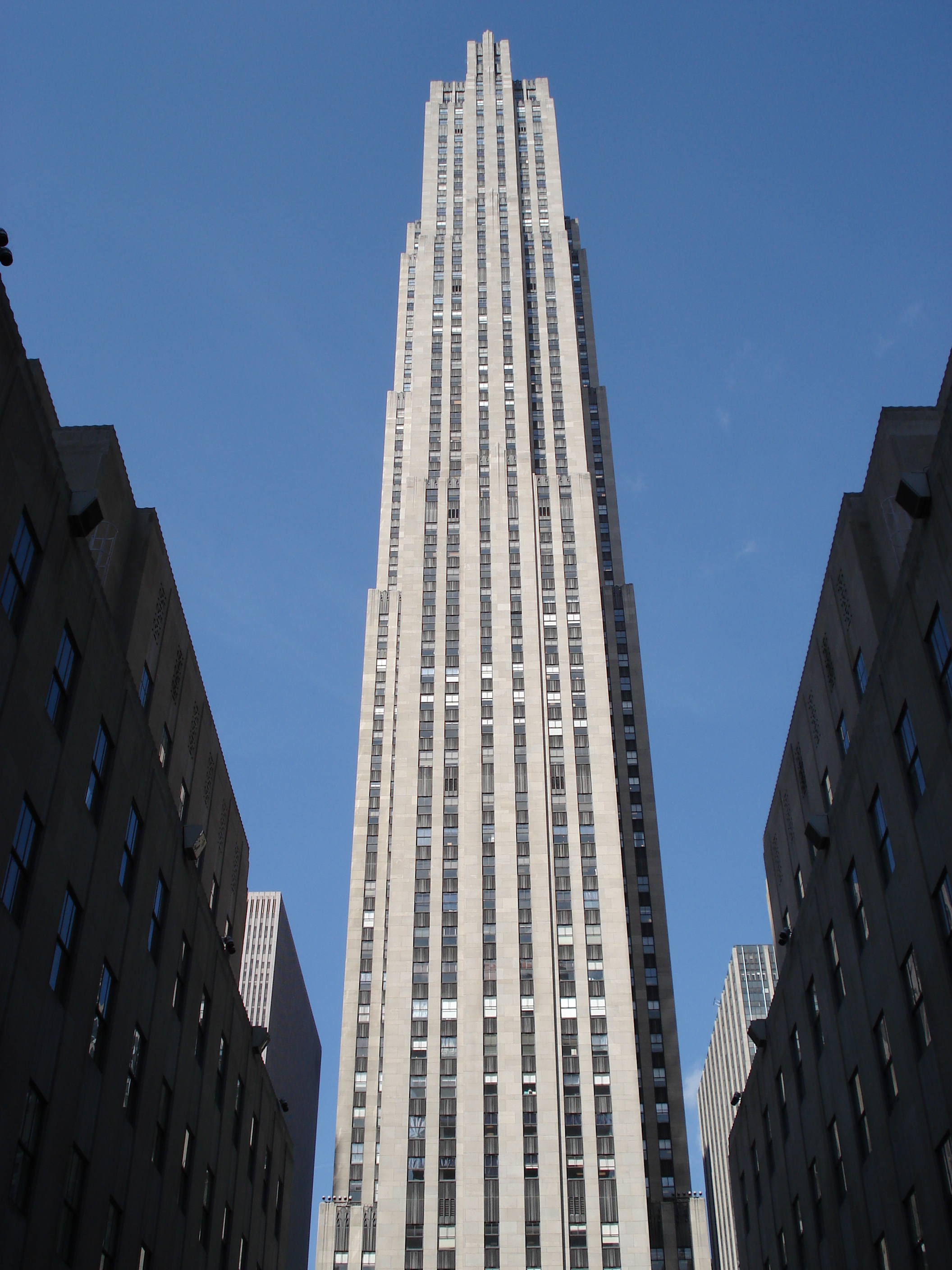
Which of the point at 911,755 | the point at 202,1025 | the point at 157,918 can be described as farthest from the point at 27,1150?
the point at 911,755

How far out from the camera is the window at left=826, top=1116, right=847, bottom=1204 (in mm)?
36281

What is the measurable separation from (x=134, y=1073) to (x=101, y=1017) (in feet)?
10.1

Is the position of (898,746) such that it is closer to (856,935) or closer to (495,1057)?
(856,935)

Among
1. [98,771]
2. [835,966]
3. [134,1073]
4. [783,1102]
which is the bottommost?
[134,1073]

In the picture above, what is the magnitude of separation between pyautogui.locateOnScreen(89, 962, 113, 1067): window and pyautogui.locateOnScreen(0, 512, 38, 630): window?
9.37m

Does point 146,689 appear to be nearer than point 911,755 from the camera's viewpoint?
No

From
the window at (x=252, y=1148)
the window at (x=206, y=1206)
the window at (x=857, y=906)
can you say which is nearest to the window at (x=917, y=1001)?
the window at (x=857, y=906)

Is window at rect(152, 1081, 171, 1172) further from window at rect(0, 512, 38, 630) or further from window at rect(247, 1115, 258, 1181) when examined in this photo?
window at rect(0, 512, 38, 630)

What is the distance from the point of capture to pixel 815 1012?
39.8 metres

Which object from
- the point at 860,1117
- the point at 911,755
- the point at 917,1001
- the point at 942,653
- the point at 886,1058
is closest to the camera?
the point at 942,653

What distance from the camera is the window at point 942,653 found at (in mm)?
27303

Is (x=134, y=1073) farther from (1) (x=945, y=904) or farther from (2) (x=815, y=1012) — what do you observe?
(2) (x=815, y=1012)

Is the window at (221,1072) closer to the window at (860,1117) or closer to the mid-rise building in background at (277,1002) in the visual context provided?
the window at (860,1117)

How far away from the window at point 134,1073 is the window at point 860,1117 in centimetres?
2020
